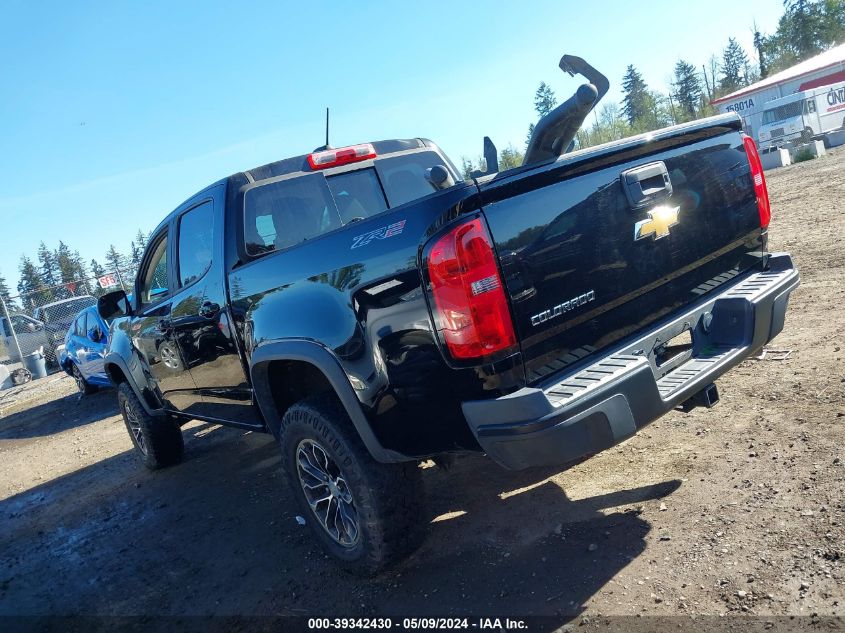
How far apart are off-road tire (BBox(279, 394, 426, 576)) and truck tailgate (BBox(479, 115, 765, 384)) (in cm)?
93

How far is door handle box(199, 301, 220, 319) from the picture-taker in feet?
12.5

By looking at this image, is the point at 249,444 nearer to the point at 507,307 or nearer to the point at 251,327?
the point at 251,327

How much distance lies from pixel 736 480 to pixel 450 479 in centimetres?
174

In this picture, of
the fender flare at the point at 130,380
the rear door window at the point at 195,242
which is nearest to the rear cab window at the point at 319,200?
the rear door window at the point at 195,242

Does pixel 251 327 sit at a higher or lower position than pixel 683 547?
higher

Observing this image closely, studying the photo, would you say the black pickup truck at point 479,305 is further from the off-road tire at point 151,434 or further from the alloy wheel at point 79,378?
the alloy wheel at point 79,378

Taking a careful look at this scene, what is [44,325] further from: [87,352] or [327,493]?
[327,493]

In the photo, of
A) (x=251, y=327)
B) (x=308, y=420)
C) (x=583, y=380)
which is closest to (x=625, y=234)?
(x=583, y=380)

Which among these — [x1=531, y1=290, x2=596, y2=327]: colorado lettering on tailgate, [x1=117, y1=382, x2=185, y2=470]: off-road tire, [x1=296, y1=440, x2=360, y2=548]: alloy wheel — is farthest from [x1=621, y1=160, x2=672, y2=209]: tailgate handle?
[x1=117, y1=382, x2=185, y2=470]: off-road tire

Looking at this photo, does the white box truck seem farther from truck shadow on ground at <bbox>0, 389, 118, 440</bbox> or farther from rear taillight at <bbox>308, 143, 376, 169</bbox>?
rear taillight at <bbox>308, 143, 376, 169</bbox>

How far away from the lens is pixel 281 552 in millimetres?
3748

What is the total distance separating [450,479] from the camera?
13.9ft

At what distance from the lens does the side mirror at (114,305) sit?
523cm

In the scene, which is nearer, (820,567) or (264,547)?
(820,567)
